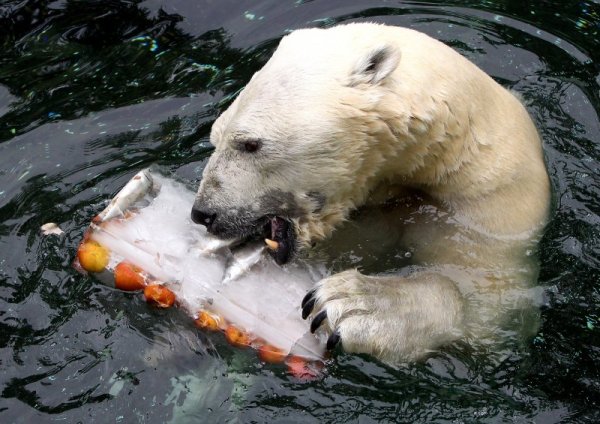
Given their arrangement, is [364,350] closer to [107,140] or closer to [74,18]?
[107,140]

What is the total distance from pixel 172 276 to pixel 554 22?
4.30 m

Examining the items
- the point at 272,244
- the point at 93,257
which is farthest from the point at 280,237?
the point at 93,257

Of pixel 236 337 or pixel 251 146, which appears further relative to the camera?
pixel 251 146

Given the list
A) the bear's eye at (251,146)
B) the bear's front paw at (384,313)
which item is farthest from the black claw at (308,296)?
the bear's eye at (251,146)

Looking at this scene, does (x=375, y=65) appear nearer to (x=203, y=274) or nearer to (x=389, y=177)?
(x=389, y=177)

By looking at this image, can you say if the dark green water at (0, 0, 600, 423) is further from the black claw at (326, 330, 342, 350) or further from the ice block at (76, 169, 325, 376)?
the black claw at (326, 330, 342, 350)

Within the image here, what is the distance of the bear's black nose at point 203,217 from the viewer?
4.08m

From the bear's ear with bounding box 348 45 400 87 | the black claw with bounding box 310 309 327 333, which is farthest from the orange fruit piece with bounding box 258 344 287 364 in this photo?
the bear's ear with bounding box 348 45 400 87

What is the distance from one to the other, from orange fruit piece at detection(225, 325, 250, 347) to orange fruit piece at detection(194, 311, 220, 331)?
0.06m

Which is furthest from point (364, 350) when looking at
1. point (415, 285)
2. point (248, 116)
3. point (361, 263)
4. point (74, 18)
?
point (74, 18)

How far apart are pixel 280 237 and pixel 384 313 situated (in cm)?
65

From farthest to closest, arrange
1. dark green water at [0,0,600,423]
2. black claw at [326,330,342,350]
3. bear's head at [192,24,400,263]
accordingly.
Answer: dark green water at [0,0,600,423], bear's head at [192,24,400,263], black claw at [326,330,342,350]

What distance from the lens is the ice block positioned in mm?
3914

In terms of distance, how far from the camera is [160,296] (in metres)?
4.02
